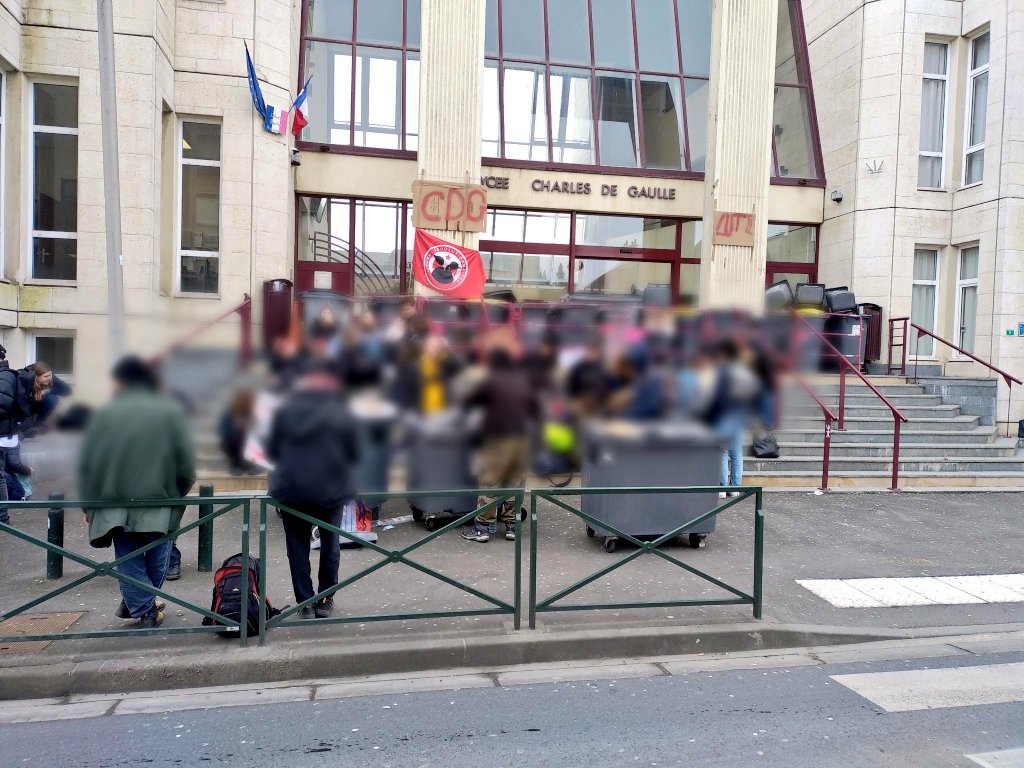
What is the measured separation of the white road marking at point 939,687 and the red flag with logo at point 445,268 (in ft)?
14.2

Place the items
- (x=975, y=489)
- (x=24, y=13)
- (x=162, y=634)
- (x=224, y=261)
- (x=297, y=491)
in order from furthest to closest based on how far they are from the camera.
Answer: (x=975, y=489) < (x=24, y=13) < (x=162, y=634) < (x=224, y=261) < (x=297, y=491)

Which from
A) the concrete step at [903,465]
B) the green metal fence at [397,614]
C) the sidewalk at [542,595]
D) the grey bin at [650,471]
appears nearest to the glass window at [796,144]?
the concrete step at [903,465]

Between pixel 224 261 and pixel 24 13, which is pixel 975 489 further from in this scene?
pixel 24 13

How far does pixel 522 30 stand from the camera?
616 inches

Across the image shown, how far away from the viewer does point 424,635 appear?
5473 mm

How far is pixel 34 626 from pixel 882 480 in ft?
32.9

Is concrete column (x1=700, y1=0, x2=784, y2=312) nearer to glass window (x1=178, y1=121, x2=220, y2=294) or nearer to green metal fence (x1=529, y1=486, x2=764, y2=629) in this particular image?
glass window (x1=178, y1=121, x2=220, y2=294)

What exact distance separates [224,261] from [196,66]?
6.05 ft

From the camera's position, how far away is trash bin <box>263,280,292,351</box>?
113 centimetres

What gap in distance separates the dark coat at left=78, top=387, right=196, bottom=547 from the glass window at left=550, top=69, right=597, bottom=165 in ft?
47.9

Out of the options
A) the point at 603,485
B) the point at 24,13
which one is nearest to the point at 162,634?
the point at 603,485

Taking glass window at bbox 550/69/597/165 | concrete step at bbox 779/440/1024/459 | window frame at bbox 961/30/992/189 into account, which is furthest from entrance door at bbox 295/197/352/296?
window frame at bbox 961/30/992/189

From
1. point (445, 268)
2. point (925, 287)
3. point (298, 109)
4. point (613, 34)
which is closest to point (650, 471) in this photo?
point (445, 268)

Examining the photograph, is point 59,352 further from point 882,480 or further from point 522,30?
point 522,30
